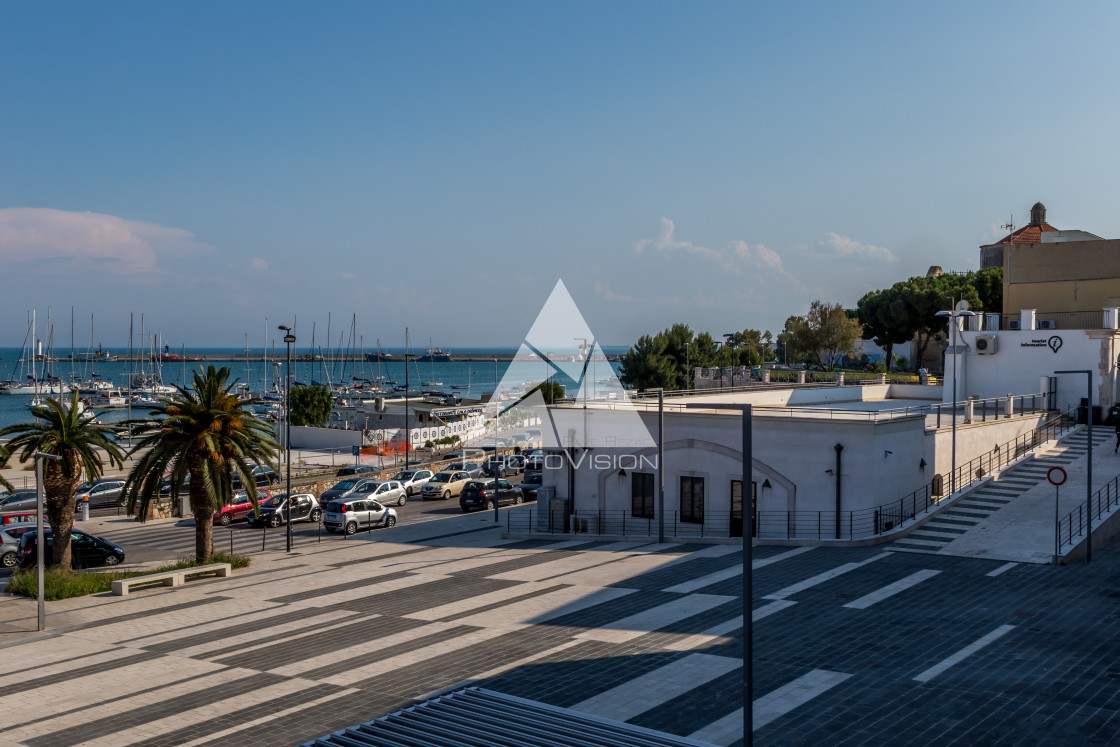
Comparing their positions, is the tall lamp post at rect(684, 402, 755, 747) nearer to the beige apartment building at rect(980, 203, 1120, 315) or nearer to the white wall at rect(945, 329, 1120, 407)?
the white wall at rect(945, 329, 1120, 407)

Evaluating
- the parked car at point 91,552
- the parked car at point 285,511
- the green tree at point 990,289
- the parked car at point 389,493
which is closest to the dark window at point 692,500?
the parked car at point 285,511

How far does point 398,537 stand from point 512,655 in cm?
1848

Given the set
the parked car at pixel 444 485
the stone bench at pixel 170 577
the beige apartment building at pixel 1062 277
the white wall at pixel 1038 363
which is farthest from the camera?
the beige apartment building at pixel 1062 277

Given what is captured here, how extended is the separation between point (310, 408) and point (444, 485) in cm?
3779

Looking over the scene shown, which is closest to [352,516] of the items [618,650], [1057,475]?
[618,650]

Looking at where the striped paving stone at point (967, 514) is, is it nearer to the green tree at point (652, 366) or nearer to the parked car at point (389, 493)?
the parked car at point (389, 493)

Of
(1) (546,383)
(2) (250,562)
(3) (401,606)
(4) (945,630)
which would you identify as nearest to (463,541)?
(2) (250,562)

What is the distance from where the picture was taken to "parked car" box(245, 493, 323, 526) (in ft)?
127

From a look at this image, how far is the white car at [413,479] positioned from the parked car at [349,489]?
2.54 meters

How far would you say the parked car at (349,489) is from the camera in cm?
4272

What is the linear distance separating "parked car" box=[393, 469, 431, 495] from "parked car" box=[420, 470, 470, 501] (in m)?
0.47

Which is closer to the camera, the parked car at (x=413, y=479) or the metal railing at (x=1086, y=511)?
the metal railing at (x=1086, y=511)

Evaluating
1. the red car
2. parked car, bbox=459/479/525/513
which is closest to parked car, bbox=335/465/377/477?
the red car

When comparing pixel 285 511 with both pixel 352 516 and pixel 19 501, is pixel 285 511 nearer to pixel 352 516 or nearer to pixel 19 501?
pixel 352 516
